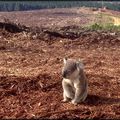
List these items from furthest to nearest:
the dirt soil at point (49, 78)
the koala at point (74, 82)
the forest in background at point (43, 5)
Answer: the forest in background at point (43, 5) → the koala at point (74, 82) → the dirt soil at point (49, 78)

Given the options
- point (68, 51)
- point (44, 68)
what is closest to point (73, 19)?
point (68, 51)

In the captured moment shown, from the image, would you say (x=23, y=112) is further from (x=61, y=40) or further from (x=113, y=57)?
(x=61, y=40)

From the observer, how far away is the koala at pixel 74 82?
8.80m

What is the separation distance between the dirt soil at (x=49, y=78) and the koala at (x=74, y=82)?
163 millimetres

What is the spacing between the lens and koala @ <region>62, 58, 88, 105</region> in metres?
8.80

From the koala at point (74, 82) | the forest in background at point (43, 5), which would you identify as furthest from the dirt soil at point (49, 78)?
the forest in background at point (43, 5)

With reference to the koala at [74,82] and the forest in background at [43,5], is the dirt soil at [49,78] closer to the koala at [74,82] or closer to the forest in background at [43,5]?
the koala at [74,82]

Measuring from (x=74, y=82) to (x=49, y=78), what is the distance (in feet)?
6.18

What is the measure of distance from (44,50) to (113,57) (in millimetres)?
2573

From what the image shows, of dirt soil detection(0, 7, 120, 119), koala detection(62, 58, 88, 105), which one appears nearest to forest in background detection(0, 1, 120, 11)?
dirt soil detection(0, 7, 120, 119)

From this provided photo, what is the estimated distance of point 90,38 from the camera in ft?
67.5

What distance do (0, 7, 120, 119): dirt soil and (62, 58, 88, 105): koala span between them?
0.53 feet

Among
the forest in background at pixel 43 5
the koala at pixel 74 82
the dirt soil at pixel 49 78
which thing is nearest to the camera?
the dirt soil at pixel 49 78

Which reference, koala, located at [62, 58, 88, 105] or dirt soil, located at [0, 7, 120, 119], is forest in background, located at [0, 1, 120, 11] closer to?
dirt soil, located at [0, 7, 120, 119]
